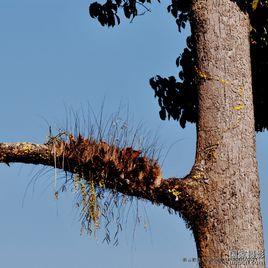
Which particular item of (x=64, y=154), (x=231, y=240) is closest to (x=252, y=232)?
(x=231, y=240)

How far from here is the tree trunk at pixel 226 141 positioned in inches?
251

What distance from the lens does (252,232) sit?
21.1ft

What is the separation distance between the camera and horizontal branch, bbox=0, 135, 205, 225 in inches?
253

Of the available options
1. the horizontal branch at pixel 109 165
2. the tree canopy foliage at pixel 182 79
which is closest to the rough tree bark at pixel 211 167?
the horizontal branch at pixel 109 165

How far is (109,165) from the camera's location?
6.43 metres

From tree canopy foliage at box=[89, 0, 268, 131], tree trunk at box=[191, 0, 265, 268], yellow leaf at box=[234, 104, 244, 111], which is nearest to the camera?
tree trunk at box=[191, 0, 265, 268]

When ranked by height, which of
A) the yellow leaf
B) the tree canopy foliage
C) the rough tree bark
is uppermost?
the tree canopy foliage

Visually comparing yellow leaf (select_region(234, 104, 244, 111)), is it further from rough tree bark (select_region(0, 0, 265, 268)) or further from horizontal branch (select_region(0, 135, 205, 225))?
horizontal branch (select_region(0, 135, 205, 225))

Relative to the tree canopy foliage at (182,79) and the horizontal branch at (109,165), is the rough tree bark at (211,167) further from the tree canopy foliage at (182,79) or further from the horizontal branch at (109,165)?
the tree canopy foliage at (182,79)

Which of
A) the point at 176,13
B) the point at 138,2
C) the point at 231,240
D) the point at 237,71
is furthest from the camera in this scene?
the point at 176,13

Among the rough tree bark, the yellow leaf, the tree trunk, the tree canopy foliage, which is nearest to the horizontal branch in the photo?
the rough tree bark

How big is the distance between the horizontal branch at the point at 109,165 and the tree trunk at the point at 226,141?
264 mm

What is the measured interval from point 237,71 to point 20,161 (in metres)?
2.24

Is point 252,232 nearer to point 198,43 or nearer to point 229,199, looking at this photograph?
point 229,199
